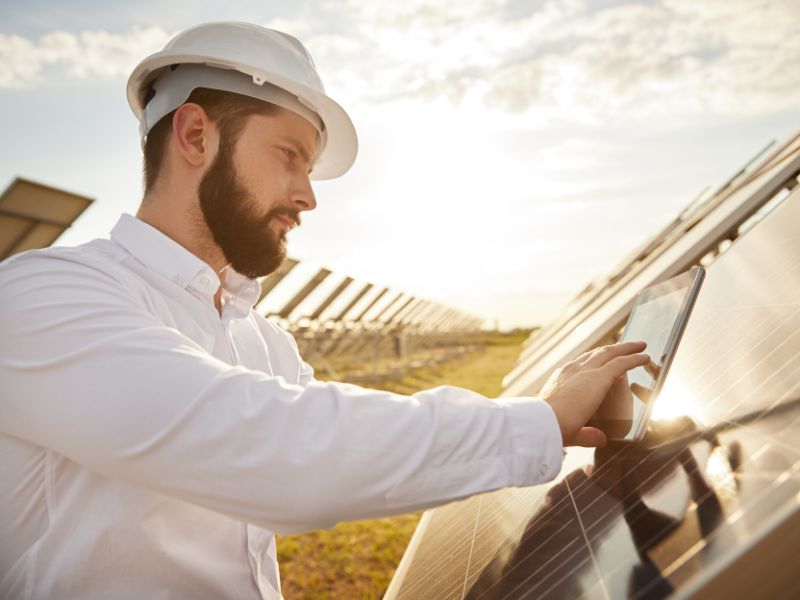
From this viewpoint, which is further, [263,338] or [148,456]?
[263,338]

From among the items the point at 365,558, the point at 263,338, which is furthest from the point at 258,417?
the point at 365,558

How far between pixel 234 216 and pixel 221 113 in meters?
0.31

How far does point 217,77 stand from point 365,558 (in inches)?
151

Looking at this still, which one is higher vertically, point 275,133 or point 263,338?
point 275,133

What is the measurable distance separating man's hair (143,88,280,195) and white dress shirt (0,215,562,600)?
62cm

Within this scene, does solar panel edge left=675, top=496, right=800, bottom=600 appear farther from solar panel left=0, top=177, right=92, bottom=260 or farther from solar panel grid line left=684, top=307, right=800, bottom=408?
solar panel left=0, top=177, right=92, bottom=260

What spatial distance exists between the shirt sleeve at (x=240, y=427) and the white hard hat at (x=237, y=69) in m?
0.98

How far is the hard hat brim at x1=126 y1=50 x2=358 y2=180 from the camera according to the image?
5.99ft

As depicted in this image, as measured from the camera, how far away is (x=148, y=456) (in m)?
0.95

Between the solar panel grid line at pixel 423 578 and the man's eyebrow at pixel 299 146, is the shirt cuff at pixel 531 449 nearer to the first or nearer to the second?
the solar panel grid line at pixel 423 578

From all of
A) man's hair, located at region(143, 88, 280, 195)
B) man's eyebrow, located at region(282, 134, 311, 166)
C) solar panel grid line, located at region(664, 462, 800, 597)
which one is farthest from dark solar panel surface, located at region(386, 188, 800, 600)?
man's hair, located at region(143, 88, 280, 195)

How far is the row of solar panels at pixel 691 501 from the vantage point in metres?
0.57

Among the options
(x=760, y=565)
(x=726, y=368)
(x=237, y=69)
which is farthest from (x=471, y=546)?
(x=237, y=69)

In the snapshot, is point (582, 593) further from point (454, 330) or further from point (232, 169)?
point (454, 330)
